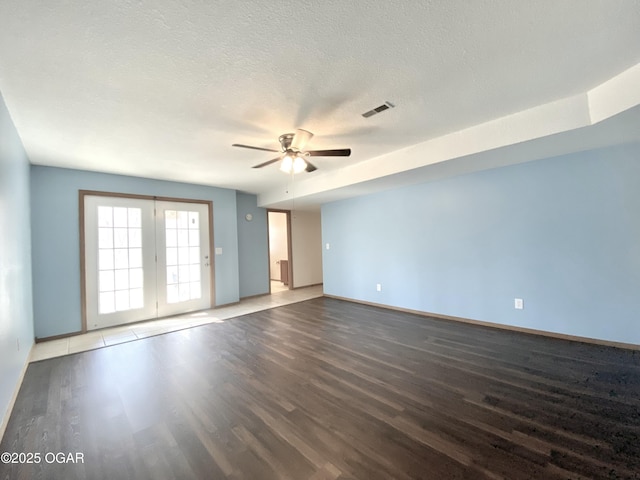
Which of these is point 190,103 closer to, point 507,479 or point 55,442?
point 55,442

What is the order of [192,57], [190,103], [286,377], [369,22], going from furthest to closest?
[286,377]
[190,103]
[192,57]
[369,22]

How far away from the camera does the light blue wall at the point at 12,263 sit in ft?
6.81

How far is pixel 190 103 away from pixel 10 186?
1853 millimetres

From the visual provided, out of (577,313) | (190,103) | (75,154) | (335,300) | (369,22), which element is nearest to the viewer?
(369,22)

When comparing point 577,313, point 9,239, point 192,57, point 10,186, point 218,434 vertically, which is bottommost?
point 218,434

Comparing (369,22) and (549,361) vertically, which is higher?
(369,22)

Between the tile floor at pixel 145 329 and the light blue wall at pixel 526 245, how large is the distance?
2.49 meters

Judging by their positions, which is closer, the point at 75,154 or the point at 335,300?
the point at 75,154

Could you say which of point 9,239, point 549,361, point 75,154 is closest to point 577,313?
point 549,361

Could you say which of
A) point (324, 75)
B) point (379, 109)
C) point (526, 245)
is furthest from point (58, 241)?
point (526, 245)

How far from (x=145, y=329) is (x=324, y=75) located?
4409mm

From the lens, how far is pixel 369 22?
1.51 m

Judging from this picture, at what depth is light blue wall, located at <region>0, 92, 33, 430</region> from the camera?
2.08 meters

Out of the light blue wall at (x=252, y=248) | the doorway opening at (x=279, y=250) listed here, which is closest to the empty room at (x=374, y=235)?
the light blue wall at (x=252, y=248)
